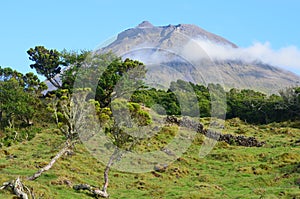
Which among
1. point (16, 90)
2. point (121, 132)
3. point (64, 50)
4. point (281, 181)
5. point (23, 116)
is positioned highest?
point (64, 50)

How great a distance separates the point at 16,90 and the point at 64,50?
13.0m

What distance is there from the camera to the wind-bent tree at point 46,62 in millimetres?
54031

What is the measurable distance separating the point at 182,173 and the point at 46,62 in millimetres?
31343

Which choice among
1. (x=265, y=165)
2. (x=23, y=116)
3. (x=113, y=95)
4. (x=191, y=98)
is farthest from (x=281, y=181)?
(x=191, y=98)

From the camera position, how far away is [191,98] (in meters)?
69.1

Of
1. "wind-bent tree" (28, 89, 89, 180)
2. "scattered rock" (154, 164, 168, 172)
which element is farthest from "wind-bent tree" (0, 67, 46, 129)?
"scattered rock" (154, 164, 168, 172)

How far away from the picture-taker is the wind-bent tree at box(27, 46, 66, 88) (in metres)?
54.0

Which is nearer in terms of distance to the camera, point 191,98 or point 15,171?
point 15,171

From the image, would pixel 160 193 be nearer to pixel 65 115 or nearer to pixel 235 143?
pixel 65 115

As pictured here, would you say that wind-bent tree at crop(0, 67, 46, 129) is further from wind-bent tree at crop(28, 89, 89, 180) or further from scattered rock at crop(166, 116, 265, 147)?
wind-bent tree at crop(28, 89, 89, 180)

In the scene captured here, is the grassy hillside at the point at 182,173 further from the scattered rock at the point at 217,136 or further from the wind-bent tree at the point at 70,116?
the scattered rock at the point at 217,136

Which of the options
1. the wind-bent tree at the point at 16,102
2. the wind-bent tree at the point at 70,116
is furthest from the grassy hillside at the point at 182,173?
the wind-bent tree at the point at 16,102

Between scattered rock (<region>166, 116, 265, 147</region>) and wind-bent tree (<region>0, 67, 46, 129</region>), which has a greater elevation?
wind-bent tree (<region>0, 67, 46, 129</region>)

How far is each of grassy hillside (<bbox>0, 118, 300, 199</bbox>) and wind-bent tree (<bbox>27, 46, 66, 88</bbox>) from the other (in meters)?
16.2
